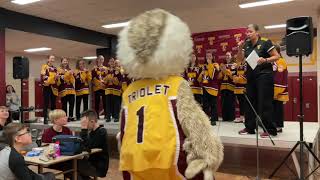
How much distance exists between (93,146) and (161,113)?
2454 mm

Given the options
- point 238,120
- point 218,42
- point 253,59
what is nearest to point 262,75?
point 253,59

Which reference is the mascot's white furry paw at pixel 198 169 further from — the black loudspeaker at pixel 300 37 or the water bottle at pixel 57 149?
the black loudspeaker at pixel 300 37

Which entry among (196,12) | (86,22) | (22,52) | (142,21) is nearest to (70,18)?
(86,22)

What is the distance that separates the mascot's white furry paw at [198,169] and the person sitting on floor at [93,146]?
241 cm

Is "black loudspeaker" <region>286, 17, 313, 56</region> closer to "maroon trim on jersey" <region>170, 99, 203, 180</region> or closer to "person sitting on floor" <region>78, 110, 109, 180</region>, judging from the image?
"person sitting on floor" <region>78, 110, 109, 180</region>

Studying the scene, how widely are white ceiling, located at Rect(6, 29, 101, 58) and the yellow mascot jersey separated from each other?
7.00 m

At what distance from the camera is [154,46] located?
5.08 ft

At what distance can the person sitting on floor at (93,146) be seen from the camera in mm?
3689

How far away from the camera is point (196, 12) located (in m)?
7.74

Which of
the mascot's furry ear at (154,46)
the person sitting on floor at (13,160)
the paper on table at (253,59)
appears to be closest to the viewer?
the mascot's furry ear at (154,46)

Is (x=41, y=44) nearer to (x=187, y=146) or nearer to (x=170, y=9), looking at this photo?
(x=170, y=9)

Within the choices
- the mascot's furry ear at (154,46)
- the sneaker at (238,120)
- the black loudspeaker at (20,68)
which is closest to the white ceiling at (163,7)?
the black loudspeaker at (20,68)

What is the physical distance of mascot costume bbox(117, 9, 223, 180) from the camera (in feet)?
4.87

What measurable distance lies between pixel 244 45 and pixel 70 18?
5171 millimetres
